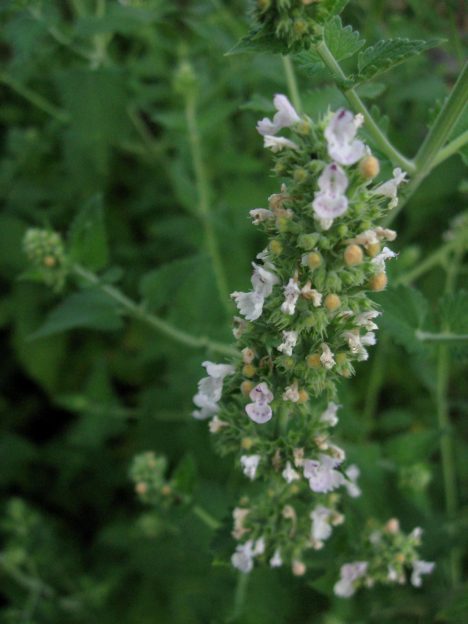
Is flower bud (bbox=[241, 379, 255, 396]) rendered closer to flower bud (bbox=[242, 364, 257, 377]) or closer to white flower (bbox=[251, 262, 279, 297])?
flower bud (bbox=[242, 364, 257, 377])

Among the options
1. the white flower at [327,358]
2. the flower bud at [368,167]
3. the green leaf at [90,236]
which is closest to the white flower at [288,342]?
the white flower at [327,358]

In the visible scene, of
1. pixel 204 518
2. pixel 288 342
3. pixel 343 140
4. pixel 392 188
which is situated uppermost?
pixel 343 140

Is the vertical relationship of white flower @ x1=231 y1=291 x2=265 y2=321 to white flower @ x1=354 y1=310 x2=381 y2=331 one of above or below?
above

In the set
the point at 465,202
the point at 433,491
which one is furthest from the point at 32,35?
the point at 433,491

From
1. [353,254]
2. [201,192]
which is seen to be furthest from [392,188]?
[201,192]

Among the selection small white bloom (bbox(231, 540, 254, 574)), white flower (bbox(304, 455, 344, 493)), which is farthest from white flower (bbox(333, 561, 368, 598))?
white flower (bbox(304, 455, 344, 493))

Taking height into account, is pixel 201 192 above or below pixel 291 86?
below

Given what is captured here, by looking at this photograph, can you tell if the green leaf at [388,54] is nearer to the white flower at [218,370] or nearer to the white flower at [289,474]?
→ the white flower at [218,370]

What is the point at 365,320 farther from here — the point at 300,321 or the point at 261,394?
the point at 261,394
